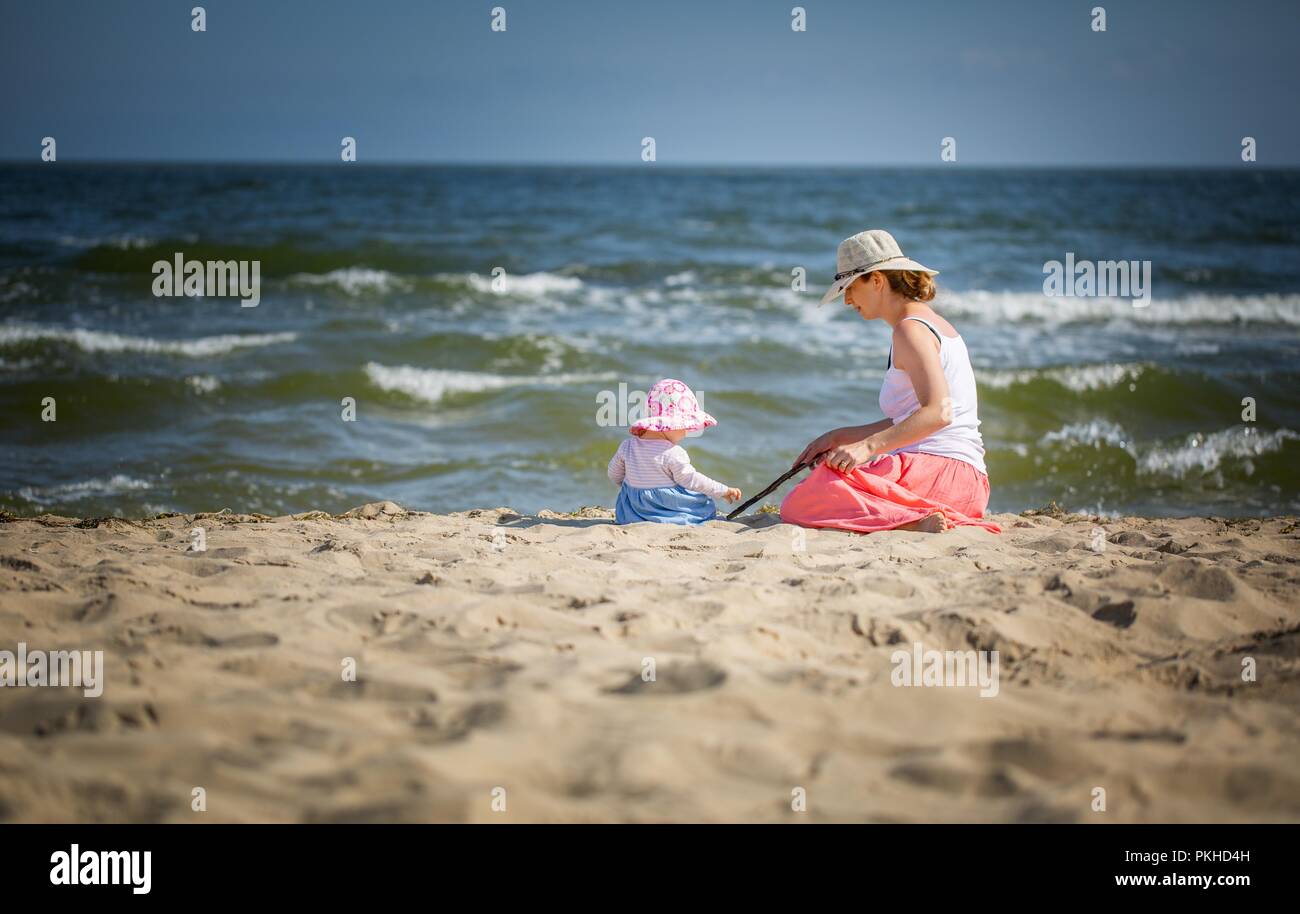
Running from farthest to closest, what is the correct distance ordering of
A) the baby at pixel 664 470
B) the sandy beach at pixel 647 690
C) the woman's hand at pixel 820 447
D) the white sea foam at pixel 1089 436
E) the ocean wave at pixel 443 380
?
the ocean wave at pixel 443 380
the white sea foam at pixel 1089 436
the woman's hand at pixel 820 447
the baby at pixel 664 470
the sandy beach at pixel 647 690

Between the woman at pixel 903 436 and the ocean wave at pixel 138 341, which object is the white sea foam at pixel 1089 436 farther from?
the ocean wave at pixel 138 341

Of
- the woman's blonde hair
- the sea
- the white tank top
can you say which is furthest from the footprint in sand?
the sea

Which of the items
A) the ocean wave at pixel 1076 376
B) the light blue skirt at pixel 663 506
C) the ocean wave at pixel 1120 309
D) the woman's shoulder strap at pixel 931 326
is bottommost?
the light blue skirt at pixel 663 506

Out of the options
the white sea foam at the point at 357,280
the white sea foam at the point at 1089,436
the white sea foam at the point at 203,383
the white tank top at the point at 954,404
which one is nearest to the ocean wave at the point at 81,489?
the white sea foam at the point at 203,383

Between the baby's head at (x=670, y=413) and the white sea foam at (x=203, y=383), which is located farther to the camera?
the white sea foam at (x=203, y=383)

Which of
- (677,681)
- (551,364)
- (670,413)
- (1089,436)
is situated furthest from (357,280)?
(677,681)

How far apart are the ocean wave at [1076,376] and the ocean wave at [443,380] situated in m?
4.02

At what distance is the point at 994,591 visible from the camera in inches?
145

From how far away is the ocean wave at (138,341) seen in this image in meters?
11.2

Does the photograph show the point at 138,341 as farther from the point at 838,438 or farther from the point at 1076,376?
the point at 1076,376

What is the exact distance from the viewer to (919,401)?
4.82 meters

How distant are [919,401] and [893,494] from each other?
1.60 ft
